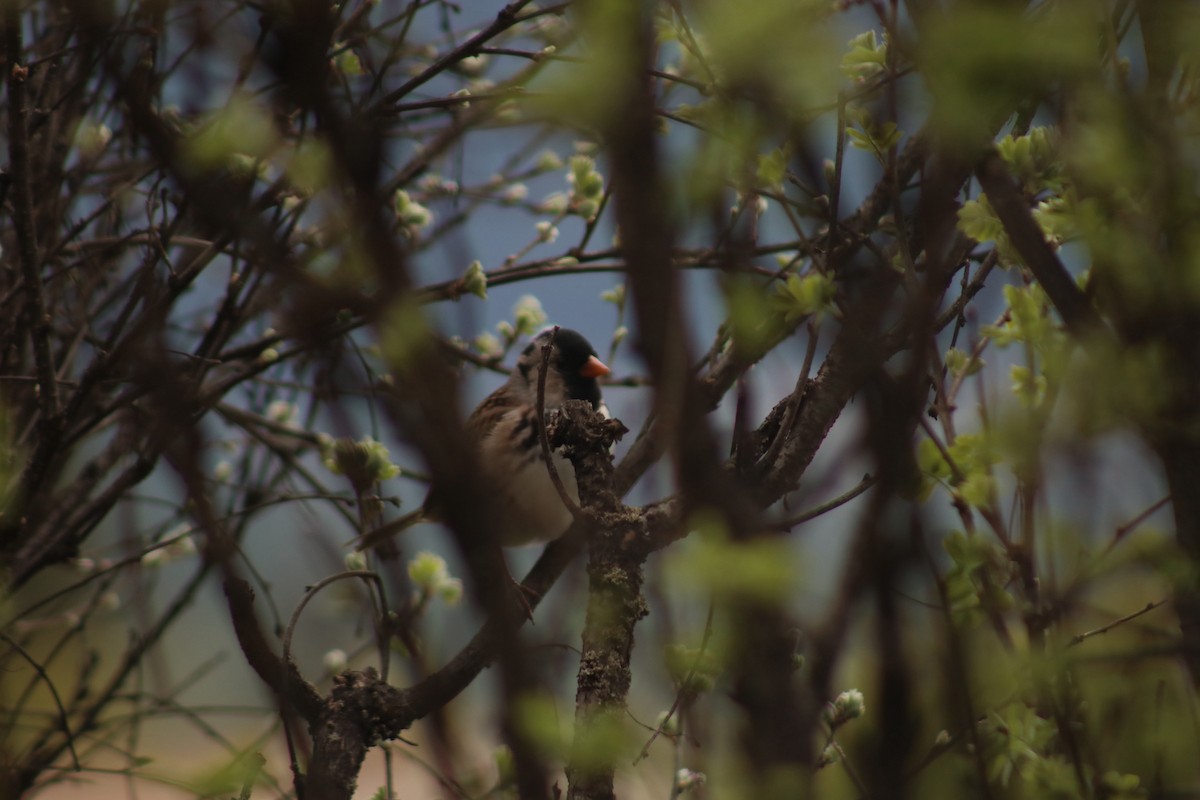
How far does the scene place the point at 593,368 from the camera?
3.07 m

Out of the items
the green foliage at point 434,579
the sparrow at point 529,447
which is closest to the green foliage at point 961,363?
the green foliage at point 434,579

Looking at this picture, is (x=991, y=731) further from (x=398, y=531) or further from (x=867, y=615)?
(x=398, y=531)

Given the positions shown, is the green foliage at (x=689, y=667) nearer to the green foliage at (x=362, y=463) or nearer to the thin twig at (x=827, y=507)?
the thin twig at (x=827, y=507)

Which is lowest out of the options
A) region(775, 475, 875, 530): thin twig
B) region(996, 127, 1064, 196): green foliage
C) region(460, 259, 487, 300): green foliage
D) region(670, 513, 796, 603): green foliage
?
region(670, 513, 796, 603): green foliage

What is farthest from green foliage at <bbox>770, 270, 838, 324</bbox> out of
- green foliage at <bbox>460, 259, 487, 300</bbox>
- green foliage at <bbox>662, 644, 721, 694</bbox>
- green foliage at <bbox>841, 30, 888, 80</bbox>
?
green foliage at <bbox>460, 259, 487, 300</bbox>

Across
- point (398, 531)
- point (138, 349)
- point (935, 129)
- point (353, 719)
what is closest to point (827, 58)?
point (935, 129)

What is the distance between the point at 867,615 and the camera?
781mm

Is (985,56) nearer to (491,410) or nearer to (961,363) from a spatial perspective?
(961,363)

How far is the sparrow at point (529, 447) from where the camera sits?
9.38ft

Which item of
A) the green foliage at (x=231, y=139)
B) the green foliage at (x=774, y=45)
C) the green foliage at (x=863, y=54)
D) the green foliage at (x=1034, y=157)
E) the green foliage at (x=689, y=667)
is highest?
the green foliage at (x=231, y=139)

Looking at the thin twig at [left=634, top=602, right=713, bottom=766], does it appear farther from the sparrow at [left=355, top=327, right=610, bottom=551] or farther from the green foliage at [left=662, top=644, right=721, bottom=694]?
the sparrow at [left=355, top=327, right=610, bottom=551]

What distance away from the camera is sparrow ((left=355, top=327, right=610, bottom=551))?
2859 millimetres

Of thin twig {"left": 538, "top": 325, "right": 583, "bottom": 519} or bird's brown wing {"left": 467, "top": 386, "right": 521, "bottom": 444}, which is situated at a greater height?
bird's brown wing {"left": 467, "top": 386, "right": 521, "bottom": 444}

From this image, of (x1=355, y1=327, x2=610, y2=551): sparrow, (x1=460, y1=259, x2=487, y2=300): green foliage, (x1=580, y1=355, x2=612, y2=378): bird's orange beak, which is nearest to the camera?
(x1=460, y1=259, x2=487, y2=300): green foliage
